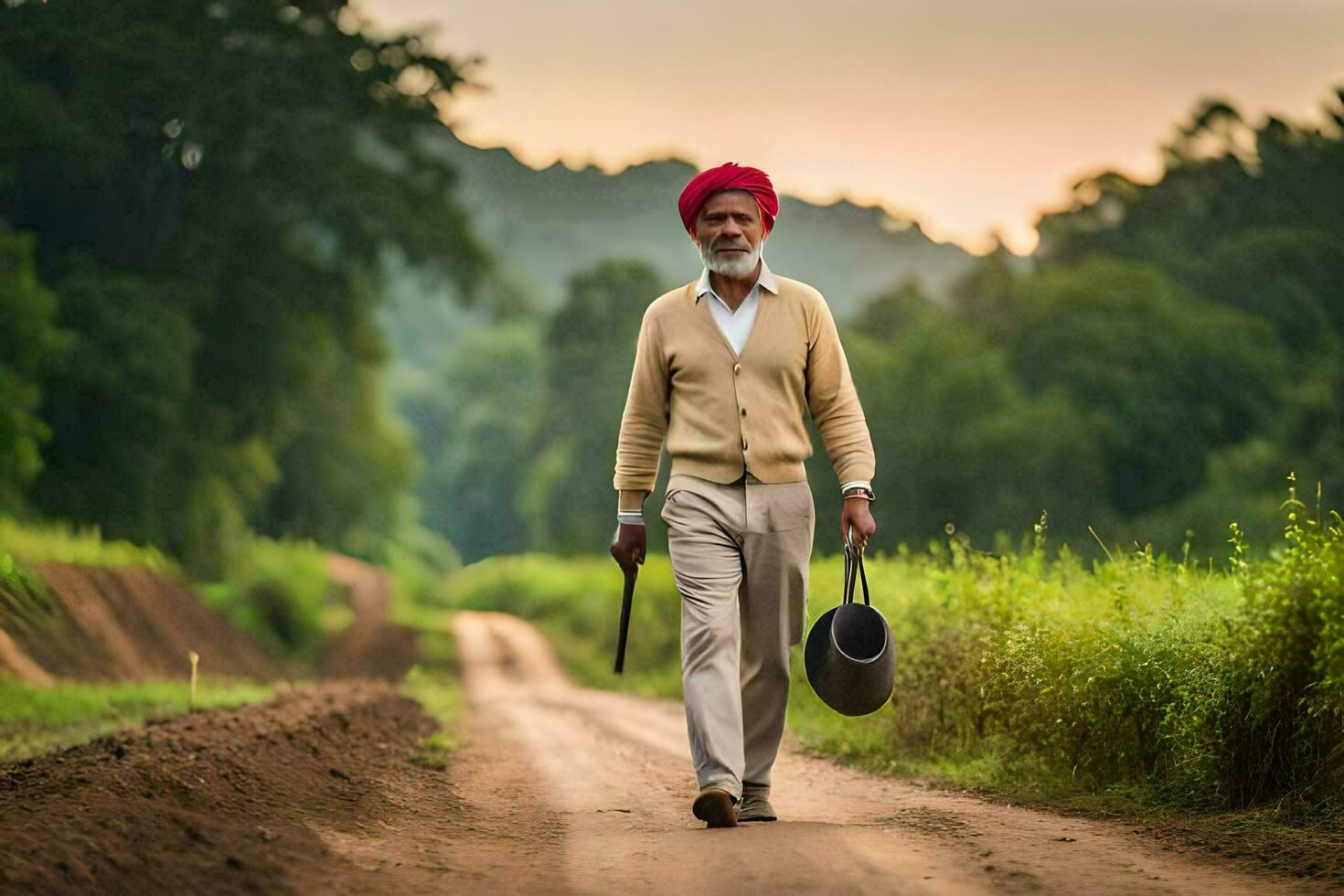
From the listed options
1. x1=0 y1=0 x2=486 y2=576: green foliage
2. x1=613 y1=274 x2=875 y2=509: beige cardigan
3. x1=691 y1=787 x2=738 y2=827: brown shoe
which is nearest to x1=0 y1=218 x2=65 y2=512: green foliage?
x1=0 y1=0 x2=486 y2=576: green foliage

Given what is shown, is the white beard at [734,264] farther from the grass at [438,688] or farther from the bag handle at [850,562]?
the grass at [438,688]

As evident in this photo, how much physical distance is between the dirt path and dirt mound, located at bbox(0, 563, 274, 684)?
554cm

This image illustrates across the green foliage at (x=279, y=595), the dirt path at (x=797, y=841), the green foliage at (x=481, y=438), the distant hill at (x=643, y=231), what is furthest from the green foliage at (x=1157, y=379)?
the green foliage at (x=481, y=438)

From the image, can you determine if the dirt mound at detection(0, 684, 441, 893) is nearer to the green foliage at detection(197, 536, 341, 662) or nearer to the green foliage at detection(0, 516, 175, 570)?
the green foliage at detection(0, 516, 175, 570)

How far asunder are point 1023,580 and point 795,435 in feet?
9.44

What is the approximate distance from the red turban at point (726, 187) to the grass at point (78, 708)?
5.84m

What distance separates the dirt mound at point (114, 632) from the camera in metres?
14.4

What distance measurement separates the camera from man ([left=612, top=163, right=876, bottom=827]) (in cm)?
657

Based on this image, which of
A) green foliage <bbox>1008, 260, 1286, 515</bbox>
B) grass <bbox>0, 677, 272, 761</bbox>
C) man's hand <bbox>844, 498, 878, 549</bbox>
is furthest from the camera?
green foliage <bbox>1008, 260, 1286, 515</bbox>

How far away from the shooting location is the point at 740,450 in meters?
6.59

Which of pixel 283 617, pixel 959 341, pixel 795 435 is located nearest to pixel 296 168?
pixel 283 617

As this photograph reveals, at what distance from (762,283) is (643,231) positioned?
92.7 meters

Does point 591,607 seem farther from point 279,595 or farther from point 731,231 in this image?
point 731,231

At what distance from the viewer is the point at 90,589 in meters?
19.8
